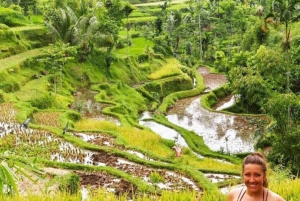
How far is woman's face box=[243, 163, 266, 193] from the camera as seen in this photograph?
2.92 m

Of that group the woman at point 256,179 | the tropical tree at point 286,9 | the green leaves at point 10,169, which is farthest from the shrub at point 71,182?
the tropical tree at point 286,9

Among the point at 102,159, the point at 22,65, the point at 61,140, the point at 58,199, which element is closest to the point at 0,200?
the point at 58,199

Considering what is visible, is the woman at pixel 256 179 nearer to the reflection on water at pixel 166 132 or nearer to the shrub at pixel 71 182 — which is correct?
the shrub at pixel 71 182

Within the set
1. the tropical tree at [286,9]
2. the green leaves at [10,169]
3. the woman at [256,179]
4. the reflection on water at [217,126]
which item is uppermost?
the green leaves at [10,169]

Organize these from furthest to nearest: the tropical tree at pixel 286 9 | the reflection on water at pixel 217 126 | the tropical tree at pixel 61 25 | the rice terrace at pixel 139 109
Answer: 1. the tropical tree at pixel 61 25
2. the reflection on water at pixel 217 126
3. the tropical tree at pixel 286 9
4. the rice terrace at pixel 139 109

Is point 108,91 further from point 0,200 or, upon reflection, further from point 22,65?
Answer: point 0,200

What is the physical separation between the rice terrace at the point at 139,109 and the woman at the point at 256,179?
144 centimetres

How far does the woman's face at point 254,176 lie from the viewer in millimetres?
2918

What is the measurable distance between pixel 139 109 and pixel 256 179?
21274mm

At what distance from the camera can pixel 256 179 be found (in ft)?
9.61

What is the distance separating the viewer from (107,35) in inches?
1006

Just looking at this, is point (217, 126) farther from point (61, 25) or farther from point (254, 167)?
point (254, 167)

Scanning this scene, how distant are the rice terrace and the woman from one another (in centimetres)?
144

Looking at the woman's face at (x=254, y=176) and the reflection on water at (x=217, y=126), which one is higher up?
the woman's face at (x=254, y=176)
